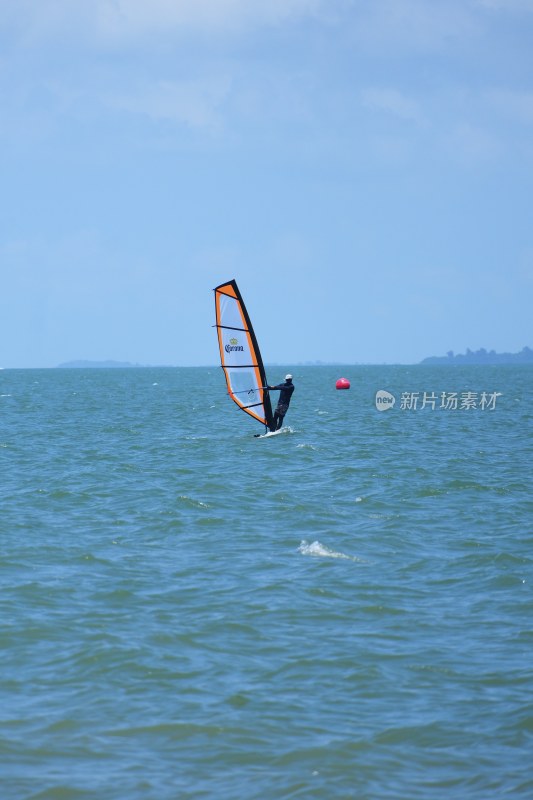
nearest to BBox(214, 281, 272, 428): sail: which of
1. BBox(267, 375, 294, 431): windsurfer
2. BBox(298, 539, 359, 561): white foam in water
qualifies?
BBox(267, 375, 294, 431): windsurfer

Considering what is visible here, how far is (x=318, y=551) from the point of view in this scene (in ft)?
53.6

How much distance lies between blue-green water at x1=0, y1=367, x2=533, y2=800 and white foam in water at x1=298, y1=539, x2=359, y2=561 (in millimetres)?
67

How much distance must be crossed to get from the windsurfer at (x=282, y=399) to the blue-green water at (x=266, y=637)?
6025mm

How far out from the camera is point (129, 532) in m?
18.1

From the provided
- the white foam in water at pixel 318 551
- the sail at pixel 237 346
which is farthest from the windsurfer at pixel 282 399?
the white foam in water at pixel 318 551

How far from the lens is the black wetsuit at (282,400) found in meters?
31.4

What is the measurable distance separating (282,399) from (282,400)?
5 centimetres

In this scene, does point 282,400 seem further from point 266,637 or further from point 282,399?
point 266,637

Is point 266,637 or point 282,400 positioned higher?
point 282,400

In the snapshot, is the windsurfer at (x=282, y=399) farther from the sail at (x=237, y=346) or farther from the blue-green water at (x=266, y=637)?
the blue-green water at (x=266, y=637)

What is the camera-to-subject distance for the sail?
2997cm

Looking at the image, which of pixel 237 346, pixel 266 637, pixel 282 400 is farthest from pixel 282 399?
pixel 266 637

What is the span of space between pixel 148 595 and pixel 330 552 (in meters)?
3.76

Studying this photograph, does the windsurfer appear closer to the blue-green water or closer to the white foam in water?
the blue-green water
